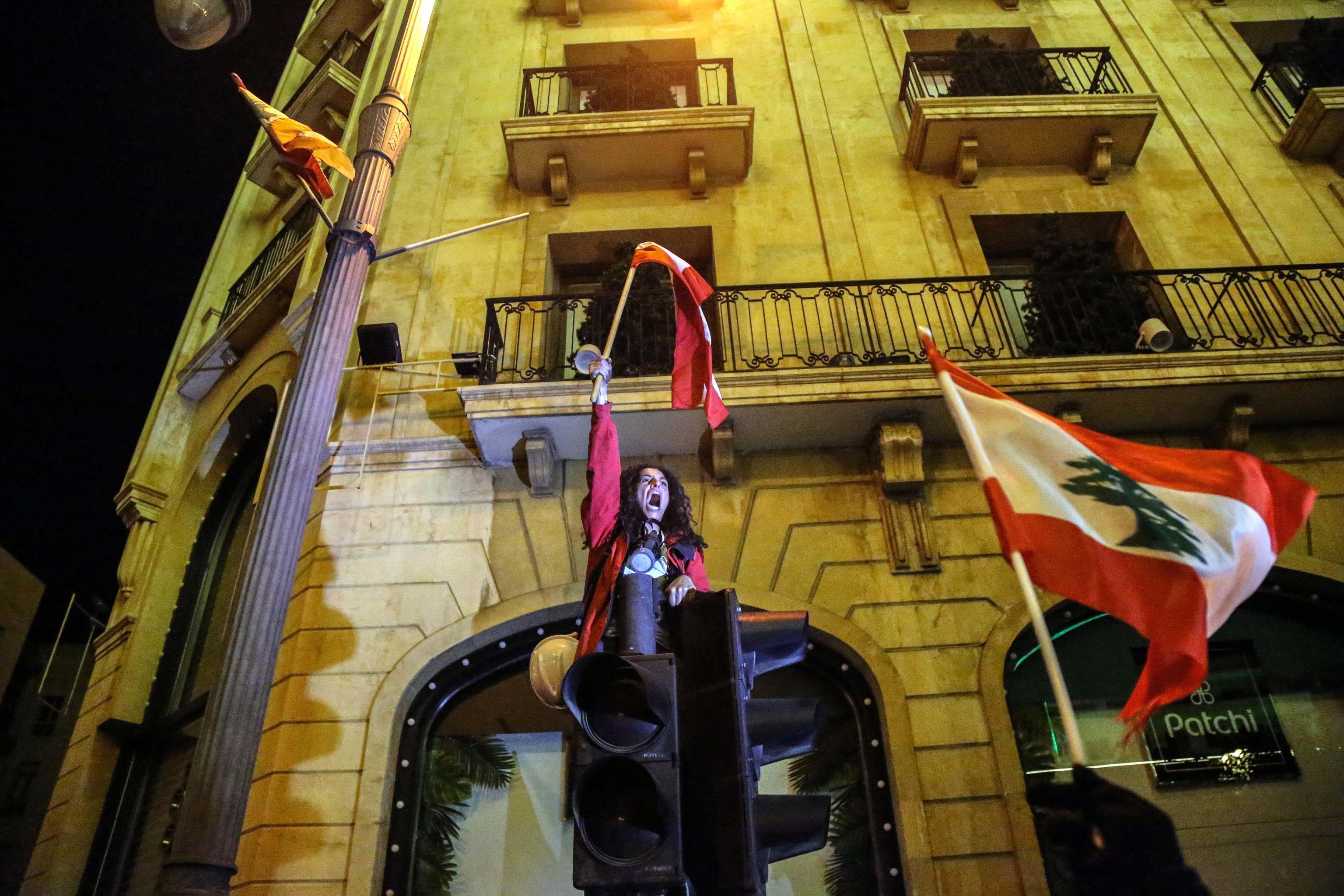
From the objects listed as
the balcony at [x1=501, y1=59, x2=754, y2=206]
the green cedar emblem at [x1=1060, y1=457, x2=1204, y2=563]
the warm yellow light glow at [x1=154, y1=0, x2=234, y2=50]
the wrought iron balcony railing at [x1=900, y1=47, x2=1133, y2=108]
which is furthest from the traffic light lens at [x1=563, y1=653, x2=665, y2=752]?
the wrought iron balcony railing at [x1=900, y1=47, x2=1133, y2=108]

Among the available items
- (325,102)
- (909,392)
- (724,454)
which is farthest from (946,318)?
(325,102)

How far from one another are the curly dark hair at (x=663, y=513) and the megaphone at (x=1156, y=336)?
17.9ft

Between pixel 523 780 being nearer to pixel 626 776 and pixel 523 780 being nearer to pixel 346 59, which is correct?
pixel 626 776

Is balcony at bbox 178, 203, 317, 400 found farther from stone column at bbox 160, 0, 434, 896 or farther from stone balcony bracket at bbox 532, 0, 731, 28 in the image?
stone column at bbox 160, 0, 434, 896

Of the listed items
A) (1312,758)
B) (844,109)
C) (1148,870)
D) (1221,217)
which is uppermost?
Answer: (844,109)

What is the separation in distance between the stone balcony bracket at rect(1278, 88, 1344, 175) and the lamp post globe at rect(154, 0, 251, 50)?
36.3ft

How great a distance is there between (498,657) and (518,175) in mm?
5739

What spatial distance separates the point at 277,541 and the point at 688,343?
2744 mm

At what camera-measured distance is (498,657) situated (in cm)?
749

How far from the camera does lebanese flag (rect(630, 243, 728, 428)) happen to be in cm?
561

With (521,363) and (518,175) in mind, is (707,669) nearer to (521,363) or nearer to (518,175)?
(521,363)

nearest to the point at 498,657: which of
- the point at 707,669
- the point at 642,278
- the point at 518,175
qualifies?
the point at 642,278

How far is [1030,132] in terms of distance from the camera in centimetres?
1016

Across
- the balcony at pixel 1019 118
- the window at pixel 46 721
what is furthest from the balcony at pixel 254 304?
the window at pixel 46 721
